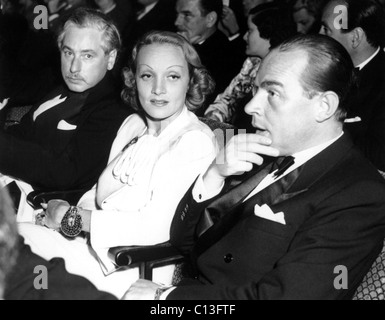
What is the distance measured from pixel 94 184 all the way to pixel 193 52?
0.68m

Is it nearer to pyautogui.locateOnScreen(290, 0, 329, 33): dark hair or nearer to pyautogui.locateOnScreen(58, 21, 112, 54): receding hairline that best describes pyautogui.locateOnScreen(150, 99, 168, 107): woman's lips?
pyautogui.locateOnScreen(58, 21, 112, 54): receding hairline

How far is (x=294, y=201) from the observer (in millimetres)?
1315

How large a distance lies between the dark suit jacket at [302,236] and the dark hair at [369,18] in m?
1.00

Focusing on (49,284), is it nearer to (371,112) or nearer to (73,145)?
(73,145)

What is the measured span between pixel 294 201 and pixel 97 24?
1.24 m

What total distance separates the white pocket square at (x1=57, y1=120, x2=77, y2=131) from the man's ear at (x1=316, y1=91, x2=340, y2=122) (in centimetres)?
110

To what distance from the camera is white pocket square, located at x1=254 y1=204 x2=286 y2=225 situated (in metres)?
1.32

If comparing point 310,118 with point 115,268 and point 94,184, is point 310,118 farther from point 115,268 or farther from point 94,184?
point 94,184

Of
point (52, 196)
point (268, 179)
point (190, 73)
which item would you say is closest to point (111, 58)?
point (190, 73)

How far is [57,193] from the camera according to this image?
200 cm

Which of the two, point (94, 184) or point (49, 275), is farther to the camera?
point (94, 184)

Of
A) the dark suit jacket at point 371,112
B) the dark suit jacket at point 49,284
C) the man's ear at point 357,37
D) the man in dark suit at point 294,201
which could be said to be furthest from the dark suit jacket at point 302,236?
the man's ear at point 357,37

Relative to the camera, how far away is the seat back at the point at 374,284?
1276 mm

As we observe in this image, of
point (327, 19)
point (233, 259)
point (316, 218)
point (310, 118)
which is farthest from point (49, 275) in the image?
point (327, 19)
